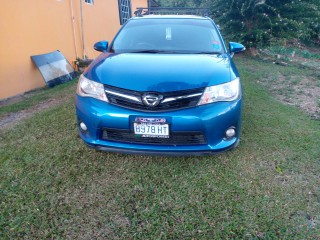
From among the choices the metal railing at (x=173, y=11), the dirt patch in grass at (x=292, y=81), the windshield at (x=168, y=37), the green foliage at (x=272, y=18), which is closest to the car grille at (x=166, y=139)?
the windshield at (x=168, y=37)

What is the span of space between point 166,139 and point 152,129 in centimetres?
16

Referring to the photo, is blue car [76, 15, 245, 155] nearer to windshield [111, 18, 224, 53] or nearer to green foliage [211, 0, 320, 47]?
windshield [111, 18, 224, 53]

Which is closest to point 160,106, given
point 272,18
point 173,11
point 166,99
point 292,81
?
point 166,99

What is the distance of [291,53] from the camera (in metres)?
9.58

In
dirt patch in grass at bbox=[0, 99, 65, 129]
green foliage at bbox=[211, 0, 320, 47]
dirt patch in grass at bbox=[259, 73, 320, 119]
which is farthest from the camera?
green foliage at bbox=[211, 0, 320, 47]

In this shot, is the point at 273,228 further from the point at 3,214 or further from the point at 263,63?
the point at 263,63

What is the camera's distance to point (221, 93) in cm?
230

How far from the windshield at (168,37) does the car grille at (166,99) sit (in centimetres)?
98

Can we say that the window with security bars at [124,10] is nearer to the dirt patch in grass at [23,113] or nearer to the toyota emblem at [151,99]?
the dirt patch in grass at [23,113]

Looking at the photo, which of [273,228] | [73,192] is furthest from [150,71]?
[273,228]

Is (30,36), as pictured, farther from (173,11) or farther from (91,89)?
(173,11)

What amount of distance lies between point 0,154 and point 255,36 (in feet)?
28.2

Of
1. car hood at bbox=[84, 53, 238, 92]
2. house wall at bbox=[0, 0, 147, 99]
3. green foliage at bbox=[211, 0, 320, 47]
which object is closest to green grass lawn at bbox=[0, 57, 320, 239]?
car hood at bbox=[84, 53, 238, 92]

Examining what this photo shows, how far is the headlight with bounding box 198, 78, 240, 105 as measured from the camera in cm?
224
